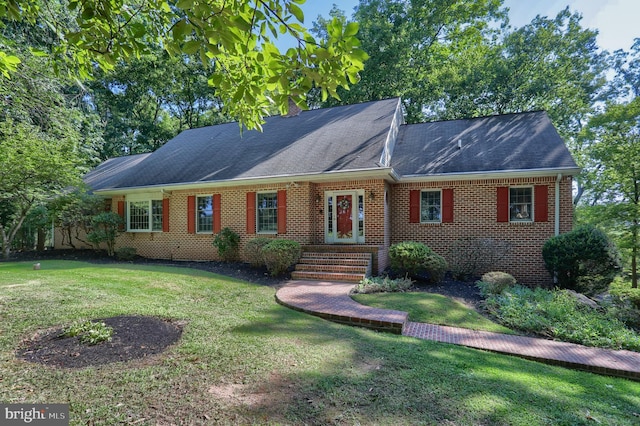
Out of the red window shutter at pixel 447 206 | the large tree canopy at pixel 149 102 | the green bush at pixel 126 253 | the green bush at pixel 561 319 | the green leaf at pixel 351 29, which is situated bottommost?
the green bush at pixel 561 319

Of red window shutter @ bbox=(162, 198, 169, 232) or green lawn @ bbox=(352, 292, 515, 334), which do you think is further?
red window shutter @ bbox=(162, 198, 169, 232)

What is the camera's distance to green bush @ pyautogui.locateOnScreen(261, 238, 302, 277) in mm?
9094

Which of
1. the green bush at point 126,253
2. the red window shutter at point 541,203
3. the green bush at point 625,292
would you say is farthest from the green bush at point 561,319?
the green bush at point 126,253

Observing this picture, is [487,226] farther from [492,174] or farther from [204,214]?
[204,214]

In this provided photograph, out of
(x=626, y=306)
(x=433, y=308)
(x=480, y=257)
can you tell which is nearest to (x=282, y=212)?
(x=433, y=308)

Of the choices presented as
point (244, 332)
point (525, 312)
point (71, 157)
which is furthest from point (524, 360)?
point (71, 157)

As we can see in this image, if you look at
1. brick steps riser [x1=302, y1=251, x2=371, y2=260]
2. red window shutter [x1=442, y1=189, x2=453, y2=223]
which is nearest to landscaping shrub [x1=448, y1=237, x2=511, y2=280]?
red window shutter [x1=442, y1=189, x2=453, y2=223]

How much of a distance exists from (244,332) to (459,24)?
2345 cm

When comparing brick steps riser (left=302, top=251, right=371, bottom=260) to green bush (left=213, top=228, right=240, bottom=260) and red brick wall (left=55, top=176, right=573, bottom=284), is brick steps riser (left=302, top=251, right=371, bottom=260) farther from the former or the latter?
green bush (left=213, top=228, right=240, bottom=260)

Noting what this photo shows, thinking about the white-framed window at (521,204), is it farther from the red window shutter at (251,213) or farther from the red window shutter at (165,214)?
the red window shutter at (165,214)

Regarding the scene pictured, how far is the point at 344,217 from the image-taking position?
35.0 feet

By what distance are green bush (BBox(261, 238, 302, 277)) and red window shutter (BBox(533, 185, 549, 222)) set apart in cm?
753

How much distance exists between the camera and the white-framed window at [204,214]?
12.2 meters

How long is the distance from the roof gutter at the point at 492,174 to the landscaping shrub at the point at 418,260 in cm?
289
